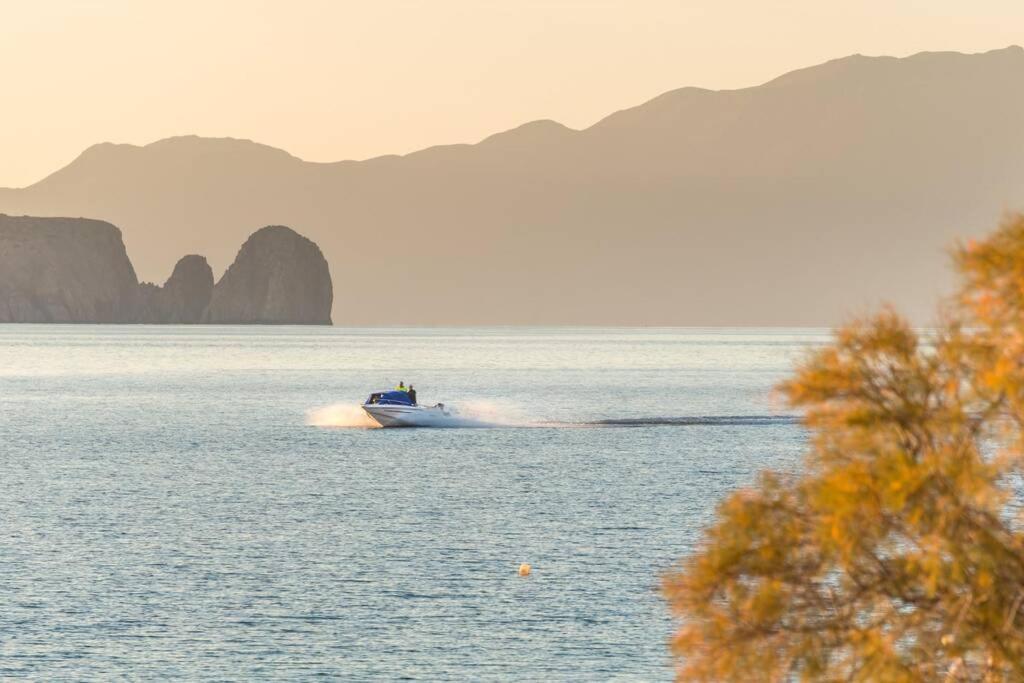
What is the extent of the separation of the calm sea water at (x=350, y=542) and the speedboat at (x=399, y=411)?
1223mm

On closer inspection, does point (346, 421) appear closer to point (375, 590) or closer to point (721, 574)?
point (375, 590)

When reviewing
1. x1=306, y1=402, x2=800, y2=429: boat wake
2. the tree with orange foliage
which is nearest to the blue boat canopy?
x1=306, y1=402, x2=800, y2=429: boat wake

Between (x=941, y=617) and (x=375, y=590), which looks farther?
(x=375, y=590)

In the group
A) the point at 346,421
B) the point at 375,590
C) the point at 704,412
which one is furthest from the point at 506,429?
the point at 375,590

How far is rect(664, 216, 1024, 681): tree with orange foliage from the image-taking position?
619 inches

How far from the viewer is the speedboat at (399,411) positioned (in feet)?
363

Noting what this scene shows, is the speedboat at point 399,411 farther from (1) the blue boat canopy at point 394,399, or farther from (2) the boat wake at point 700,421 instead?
(2) the boat wake at point 700,421

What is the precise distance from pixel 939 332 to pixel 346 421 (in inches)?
4139

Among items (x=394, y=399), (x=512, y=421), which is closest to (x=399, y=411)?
(x=394, y=399)

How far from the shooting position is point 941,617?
16.2 meters

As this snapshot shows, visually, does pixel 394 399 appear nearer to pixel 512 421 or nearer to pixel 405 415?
pixel 405 415

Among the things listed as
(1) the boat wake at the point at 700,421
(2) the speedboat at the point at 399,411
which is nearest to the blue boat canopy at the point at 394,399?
(2) the speedboat at the point at 399,411

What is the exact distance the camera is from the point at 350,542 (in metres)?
54.8

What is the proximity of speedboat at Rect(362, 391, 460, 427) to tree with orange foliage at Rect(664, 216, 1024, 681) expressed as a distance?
93667 mm
